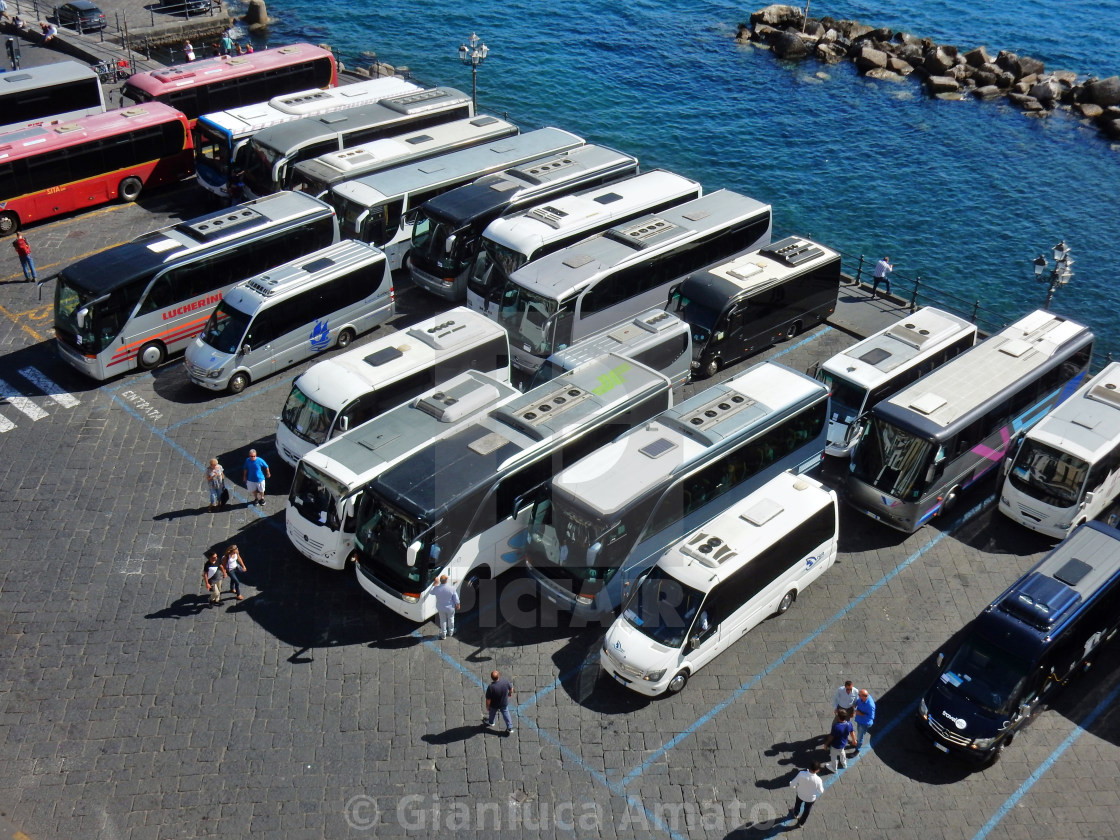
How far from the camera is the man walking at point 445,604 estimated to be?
813 inches

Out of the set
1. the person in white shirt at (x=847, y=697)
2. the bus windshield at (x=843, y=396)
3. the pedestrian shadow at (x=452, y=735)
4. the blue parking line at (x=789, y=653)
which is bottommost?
the pedestrian shadow at (x=452, y=735)

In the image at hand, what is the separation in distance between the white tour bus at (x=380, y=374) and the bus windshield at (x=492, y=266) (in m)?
3.86

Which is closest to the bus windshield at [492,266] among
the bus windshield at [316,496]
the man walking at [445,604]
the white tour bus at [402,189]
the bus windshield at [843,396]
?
the white tour bus at [402,189]

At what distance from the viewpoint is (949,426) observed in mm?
23625

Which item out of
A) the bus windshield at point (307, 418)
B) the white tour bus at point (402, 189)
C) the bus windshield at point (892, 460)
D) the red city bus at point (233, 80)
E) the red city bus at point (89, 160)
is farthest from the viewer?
the red city bus at point (233, 80)

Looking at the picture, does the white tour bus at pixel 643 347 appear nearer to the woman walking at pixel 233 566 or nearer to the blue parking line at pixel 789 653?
the blue parking line at pixel 789 653

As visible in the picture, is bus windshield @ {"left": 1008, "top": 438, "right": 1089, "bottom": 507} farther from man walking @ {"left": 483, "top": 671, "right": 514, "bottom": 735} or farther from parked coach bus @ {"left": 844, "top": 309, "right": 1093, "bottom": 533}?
man walking @ {"left": 483, "top": 671, "right": 514, "bottom": 735}

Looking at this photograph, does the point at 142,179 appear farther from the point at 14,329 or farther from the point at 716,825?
the point at 716,825

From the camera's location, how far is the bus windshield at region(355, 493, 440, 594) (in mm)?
20609

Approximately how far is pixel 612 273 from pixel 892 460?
9.67m

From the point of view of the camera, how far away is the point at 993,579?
23375 millimetres

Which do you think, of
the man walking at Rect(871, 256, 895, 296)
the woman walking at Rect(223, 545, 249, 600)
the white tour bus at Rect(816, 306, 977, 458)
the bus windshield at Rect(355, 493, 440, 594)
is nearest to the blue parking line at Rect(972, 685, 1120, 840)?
the white tour bus at Rect(816, 306, 977, 458)

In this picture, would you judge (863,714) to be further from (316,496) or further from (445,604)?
(316,496)

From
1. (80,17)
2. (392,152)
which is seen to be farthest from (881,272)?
(80,17)
